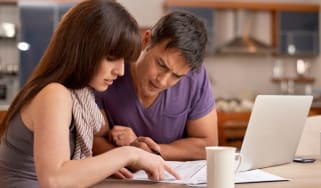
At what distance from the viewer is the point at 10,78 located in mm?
5254

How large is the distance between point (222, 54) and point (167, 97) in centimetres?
393

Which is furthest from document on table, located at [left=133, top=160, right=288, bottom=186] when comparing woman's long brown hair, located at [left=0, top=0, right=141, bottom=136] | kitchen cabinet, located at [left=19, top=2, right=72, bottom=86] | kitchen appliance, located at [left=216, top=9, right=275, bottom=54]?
kitchen appliance, located at [left=216, top=9, right=275, bottom=54]

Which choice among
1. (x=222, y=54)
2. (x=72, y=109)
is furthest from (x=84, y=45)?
(x=222, y=54)

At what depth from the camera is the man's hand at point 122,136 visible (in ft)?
4.99

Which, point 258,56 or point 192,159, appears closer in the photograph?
point 192,159

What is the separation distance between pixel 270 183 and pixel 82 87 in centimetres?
53

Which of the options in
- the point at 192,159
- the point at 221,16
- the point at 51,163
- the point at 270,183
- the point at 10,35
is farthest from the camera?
the point at 221,16

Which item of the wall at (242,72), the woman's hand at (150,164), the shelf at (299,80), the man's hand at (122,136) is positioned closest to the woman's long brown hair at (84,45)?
the woman's hand at (150,164)

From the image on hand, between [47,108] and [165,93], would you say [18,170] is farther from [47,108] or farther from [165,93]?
Answer: [165,93]

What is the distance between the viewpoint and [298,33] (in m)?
5.60

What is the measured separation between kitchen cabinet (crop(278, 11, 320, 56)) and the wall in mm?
180


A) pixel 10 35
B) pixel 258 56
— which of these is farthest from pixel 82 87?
pixel 258 56

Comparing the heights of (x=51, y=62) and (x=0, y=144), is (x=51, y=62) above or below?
above

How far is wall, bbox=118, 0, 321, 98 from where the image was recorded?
5.52 metres
